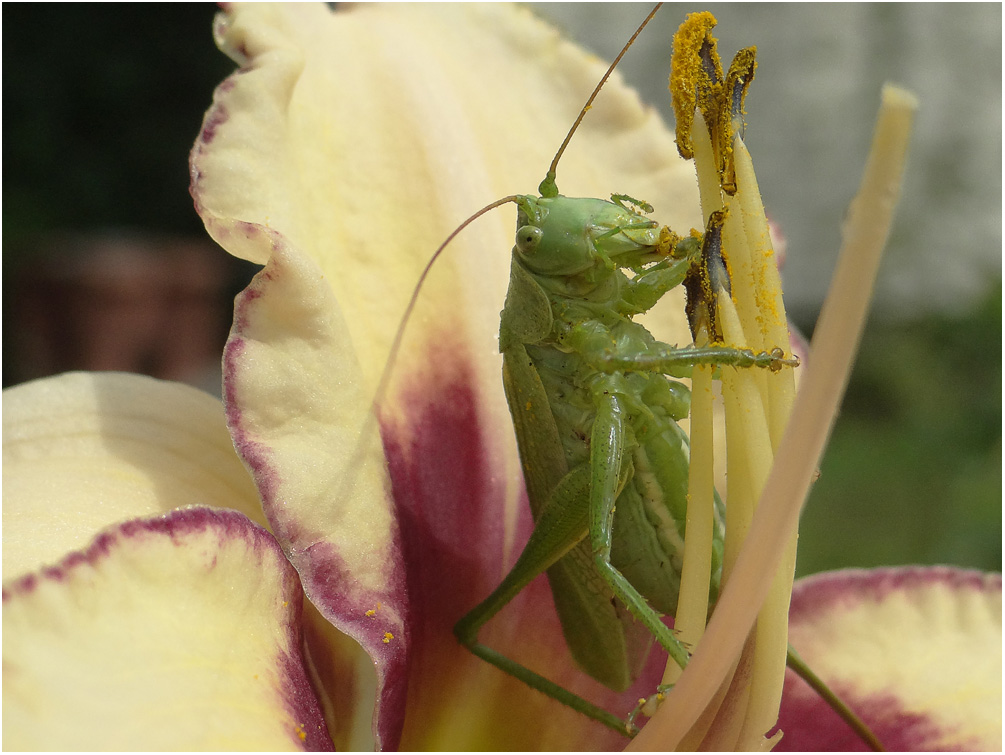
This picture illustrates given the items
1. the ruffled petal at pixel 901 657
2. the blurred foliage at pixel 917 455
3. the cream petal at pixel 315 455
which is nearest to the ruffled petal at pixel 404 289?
the cream petal at pixel 315 455

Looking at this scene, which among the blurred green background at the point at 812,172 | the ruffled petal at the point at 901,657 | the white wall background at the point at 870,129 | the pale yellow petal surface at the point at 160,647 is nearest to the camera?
the pale yellow petal surface at the point at 160,647

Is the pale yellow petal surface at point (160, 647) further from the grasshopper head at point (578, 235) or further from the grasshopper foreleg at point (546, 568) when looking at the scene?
the grasshopper head at point (578, 235)

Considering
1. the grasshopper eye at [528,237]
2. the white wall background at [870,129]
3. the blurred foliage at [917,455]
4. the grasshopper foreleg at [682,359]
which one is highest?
the white wall background at [870,129]

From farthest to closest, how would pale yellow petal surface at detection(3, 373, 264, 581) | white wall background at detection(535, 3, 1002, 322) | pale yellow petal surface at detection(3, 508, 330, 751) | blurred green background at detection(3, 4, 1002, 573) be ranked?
white wall background at detection(535, 3, 1002, 322)
blurred green background at detection(3, 4, 1002, 573)
pale yellow petal surface at detection(3, 373, 264, 581)
pale yellow petal surface at detection(3, 508, 330, 751)

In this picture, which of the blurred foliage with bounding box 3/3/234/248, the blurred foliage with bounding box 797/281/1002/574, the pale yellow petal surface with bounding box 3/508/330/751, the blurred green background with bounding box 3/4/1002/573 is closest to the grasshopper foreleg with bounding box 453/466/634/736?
the pale yellow petal surface with bounding box 3/508/330/751

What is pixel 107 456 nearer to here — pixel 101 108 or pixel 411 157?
pixel 411 157

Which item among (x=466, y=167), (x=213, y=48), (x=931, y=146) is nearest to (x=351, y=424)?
(x=466, y=167)

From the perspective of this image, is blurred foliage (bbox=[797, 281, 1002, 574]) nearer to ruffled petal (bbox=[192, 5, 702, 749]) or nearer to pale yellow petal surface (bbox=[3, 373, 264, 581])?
ruffled petal (bbox=[192, 5, 702, 749])
